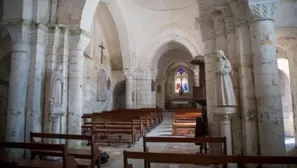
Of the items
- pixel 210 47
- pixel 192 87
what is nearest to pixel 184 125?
pixel 192 87

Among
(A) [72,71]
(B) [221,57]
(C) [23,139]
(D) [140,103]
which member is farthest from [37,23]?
(D) [140,103]

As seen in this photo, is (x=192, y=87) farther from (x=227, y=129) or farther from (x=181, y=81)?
(x=181, y=81)

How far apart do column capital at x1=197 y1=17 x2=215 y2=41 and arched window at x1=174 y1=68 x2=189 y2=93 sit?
20726 mm

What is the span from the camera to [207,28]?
529cm

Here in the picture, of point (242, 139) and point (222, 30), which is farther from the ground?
point (222, 30)

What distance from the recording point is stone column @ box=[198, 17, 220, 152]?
495cm

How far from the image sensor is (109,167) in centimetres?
446

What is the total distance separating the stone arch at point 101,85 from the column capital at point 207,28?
33.9 ft

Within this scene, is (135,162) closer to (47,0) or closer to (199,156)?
(199,156)

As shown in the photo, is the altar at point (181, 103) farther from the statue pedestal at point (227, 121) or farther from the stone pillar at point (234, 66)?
the statue pedestal at point (227, 121)

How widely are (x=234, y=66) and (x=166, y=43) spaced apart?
11953mm

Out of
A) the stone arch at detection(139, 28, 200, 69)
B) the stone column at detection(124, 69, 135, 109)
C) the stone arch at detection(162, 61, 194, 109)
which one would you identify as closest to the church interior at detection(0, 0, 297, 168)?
the stone column at detection(124, 69, 135, 109)

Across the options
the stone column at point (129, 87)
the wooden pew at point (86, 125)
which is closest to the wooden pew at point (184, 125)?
the wooden pew at point (86, 125)

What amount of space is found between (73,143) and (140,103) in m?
9.87
